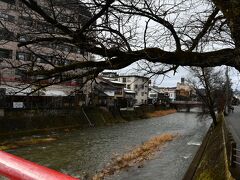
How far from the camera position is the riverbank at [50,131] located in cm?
2628

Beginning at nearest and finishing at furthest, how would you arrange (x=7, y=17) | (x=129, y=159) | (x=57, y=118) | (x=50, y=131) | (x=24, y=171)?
1. (x=24, y=171)
2. (x=7, y=17)
3. (x=129, y=159)
4. (x=50, y=131)
5. (x=57, y=118)

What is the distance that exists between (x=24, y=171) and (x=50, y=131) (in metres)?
33.3

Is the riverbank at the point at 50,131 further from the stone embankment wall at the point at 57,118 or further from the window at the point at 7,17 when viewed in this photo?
the window at the point at 7,17

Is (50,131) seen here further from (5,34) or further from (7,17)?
(5,34)

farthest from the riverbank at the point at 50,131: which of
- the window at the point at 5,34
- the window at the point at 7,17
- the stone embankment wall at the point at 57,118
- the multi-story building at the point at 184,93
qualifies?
the window at the point at 5,34

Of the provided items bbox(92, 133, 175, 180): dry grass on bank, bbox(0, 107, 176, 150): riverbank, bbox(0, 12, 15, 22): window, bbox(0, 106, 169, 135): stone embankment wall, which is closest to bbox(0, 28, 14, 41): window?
bbox(0, 12, 15, 22): window

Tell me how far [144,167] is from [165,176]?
2.29 meters

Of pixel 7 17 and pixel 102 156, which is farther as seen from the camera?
pixel 102 156

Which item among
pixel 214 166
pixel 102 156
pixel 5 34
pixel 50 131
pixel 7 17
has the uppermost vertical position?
pixel 7 17

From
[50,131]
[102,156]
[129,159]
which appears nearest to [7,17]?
[129,159]

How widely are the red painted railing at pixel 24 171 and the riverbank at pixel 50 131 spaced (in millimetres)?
23364

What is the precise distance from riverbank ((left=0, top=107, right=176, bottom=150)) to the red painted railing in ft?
76.7

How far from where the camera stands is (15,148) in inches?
941

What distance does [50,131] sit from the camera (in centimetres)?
3378
